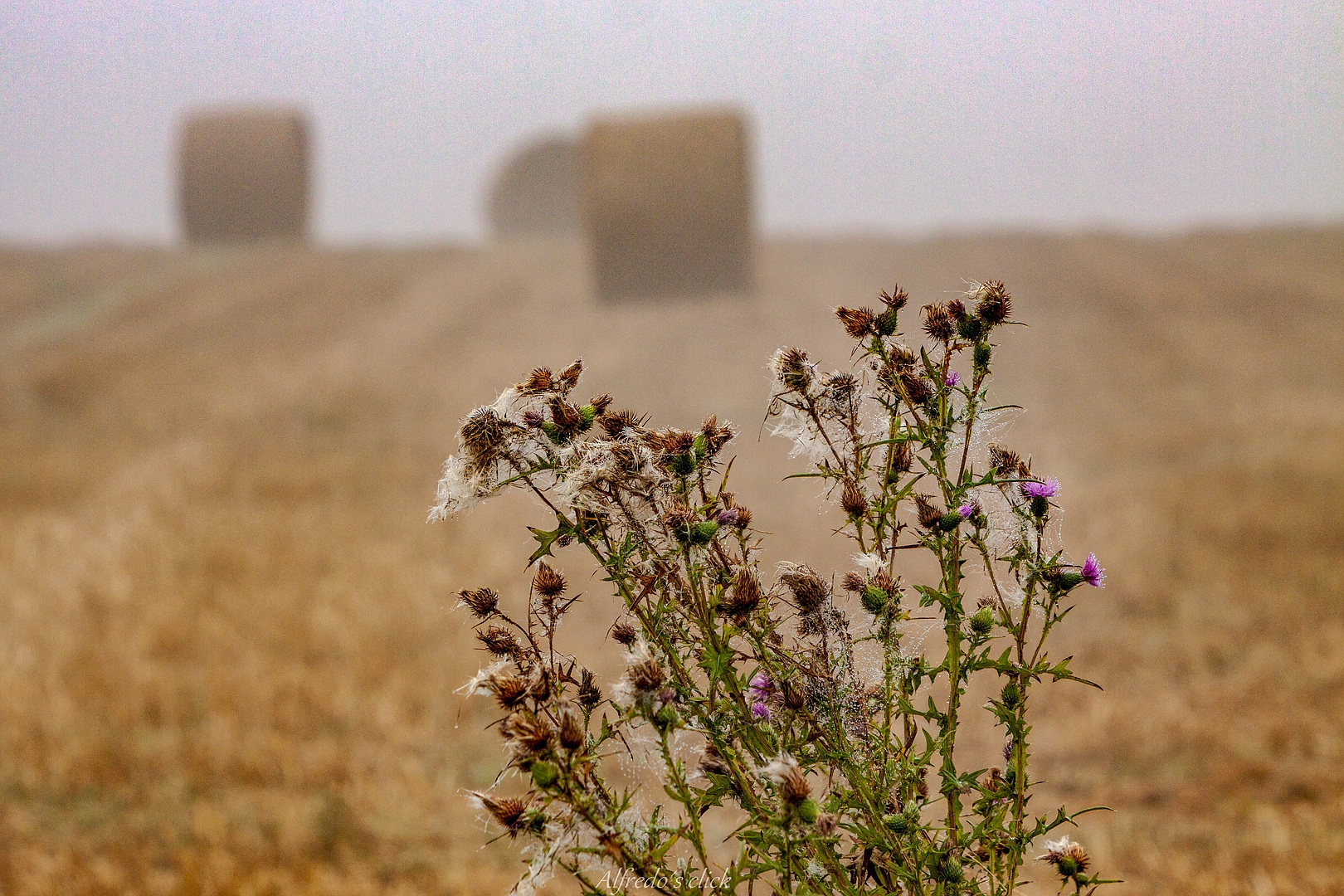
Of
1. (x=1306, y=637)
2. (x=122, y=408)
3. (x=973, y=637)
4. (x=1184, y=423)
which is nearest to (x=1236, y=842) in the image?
(x=1306, y=637)

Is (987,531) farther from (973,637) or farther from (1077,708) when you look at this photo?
(1077,708)

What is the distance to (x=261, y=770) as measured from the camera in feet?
13.5

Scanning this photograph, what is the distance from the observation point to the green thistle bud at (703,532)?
979 mm

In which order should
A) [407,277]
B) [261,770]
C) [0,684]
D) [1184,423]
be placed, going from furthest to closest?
[407,277]
[1184,423]
[0,684]
[261,770]

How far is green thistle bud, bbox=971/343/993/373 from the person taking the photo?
3.50 feet

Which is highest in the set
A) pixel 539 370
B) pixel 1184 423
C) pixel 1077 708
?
pixel 539 370

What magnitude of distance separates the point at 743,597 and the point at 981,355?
0.39 meters

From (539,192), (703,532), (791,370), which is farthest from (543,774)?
(539,192)

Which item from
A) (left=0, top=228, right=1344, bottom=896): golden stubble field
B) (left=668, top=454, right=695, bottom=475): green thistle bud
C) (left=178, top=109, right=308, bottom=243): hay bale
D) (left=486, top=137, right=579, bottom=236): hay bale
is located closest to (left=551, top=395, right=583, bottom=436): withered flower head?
(left=668, top=454, right=695, bottom=475): green thistle bud

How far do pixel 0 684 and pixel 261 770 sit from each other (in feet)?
5.56

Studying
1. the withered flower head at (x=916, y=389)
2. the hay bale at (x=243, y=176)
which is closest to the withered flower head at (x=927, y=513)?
the withered flower head at (x=916, y=389)

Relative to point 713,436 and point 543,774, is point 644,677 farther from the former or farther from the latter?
point 713,436

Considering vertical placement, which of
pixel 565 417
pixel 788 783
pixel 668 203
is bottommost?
pixel 788 783

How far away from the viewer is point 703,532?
98 centimetres
